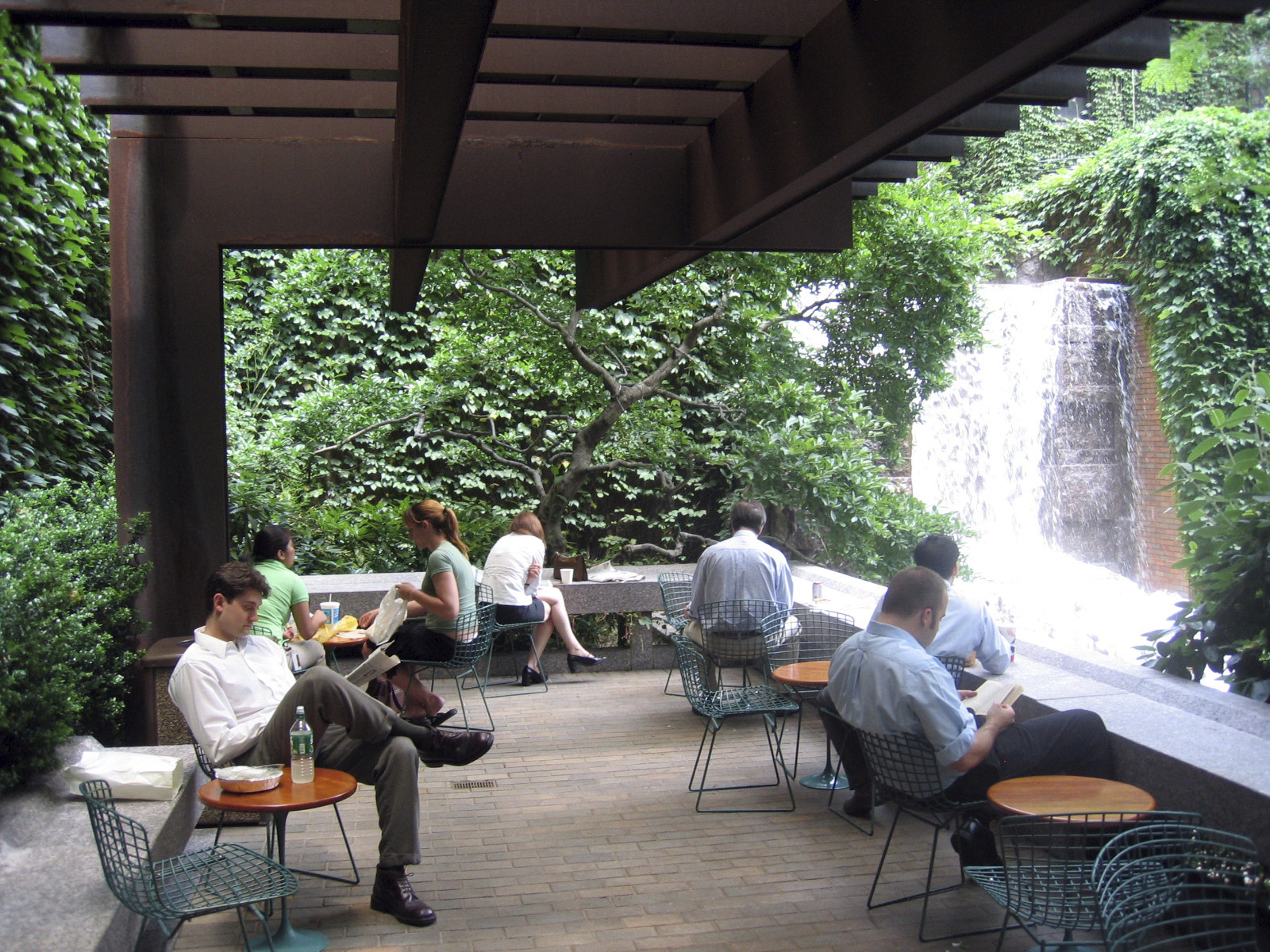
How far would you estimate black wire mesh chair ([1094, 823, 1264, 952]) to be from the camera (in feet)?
8.83

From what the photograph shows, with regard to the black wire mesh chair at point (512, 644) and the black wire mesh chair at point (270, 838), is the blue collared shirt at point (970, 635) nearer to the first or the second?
the black wire mesh chair at point (270, 838)

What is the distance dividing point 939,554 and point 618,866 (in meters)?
2.03

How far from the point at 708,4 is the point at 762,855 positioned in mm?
3474

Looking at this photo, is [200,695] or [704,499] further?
[704,499]

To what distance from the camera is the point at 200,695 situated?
3.95 m

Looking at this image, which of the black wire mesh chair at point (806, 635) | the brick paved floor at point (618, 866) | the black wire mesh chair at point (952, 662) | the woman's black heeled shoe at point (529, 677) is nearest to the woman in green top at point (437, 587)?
the brick paved floor at point (618, 866)

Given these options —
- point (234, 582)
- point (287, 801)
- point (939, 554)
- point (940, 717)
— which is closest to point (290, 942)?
point (287, 801)

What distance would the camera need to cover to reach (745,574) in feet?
21.7

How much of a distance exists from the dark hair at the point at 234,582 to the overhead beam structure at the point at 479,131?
1546mm

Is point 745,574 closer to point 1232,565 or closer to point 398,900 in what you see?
point 1232,565

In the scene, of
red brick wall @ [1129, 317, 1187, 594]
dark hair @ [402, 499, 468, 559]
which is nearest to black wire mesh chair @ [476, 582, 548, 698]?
dark hair @ [402, 499, 468, 559]

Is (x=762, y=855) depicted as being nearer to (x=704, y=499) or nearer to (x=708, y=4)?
(x=708, y=4)

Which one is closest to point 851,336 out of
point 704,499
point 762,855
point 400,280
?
point 704,499

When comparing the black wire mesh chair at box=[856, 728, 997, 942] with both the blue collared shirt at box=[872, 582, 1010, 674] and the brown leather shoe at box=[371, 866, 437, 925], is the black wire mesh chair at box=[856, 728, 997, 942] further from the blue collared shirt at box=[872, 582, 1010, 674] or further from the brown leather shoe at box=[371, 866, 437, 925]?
the brown leather shoe at box=[371, 866, 437, 925]
